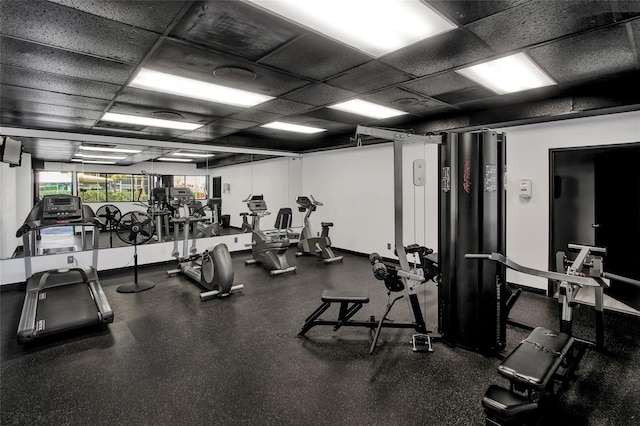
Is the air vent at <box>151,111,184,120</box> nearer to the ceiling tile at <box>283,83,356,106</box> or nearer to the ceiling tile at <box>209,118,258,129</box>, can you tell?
the ceiling tile at <box>209,118,258,129</box>

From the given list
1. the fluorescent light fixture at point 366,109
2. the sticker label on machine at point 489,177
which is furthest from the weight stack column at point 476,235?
the fluorescent light fixture at point 366,109

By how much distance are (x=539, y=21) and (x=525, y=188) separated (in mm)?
2847

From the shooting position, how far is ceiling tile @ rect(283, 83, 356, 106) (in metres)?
3.60

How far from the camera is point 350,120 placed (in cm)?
538

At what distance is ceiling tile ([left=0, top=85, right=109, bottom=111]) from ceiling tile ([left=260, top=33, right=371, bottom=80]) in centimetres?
251

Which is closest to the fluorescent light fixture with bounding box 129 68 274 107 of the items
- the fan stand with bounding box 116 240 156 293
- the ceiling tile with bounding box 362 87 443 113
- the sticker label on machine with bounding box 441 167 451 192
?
the ceiling tile with bounding box 362 87 443 113

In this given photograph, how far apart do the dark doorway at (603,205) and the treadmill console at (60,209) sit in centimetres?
627

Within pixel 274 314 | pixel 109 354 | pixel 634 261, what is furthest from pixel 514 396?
pixel 634 261

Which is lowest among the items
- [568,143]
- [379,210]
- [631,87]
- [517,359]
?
[517,359]

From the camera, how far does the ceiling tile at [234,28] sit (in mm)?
1975

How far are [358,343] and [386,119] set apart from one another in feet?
12.0

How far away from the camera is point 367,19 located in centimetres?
216

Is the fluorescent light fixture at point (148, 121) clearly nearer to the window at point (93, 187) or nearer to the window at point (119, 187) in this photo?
the window at point (93, 187)

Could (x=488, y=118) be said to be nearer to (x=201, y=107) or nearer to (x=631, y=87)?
(x=631, y=87)
